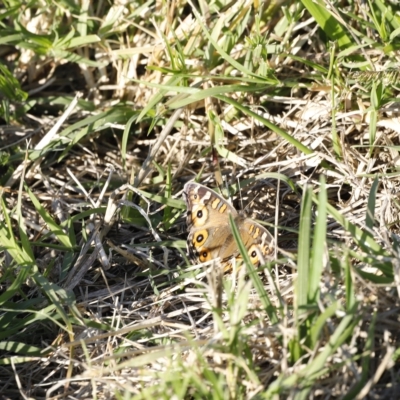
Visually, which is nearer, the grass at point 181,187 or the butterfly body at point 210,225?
the grass at point 181,187

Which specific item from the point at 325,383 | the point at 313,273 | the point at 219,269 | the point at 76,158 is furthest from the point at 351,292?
the point at 76,158

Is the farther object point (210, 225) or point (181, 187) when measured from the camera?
point (181, 187)

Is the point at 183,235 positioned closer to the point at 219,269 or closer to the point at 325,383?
the point at 219,269

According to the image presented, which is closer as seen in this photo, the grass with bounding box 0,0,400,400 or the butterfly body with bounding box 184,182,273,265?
the grass with bounding box 0,0,400,400
